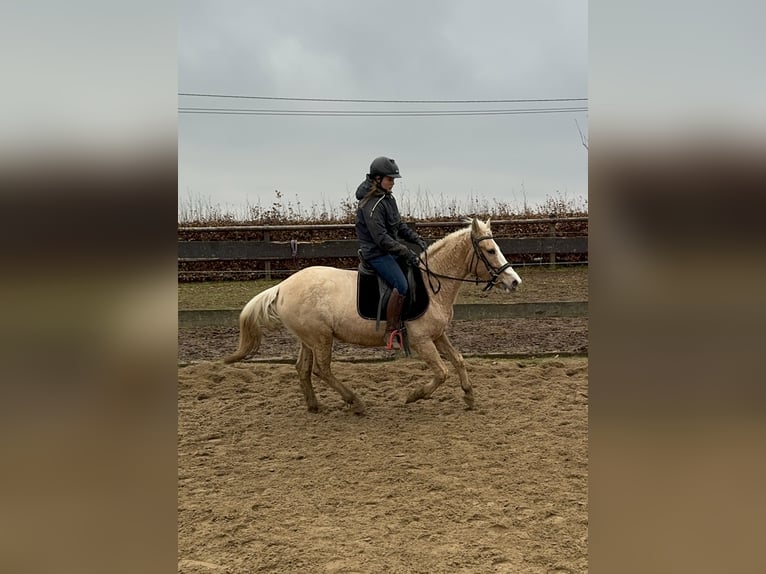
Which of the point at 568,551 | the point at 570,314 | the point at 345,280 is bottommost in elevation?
the point at 568,551

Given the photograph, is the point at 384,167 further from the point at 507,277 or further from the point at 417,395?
the point at 417,395

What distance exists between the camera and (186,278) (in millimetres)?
9234

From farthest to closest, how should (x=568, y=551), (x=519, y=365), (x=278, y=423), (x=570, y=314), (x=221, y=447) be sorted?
(x=570, y=314) < (x=519, y=365) < (x=278, y=423) < (x=221, y=447) < (x=568, y=551)

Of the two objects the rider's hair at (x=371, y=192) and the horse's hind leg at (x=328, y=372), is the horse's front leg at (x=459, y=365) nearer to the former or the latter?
the horse's hind leg at (x=328, y=372)

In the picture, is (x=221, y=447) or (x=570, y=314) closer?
(x=221, y=447)

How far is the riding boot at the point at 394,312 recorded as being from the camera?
174 inches

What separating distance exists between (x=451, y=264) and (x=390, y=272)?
57cm

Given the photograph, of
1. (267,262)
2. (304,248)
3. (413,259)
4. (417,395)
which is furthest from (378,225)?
(267,262)

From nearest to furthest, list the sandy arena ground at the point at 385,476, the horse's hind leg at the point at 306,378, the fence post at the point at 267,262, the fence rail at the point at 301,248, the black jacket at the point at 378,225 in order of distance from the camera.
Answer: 1. the sandy arena ground at the point at 385,476
2. the black jacket at the point at 378,225
3. the horse's hind leg at the point at 306,378
4. the fence rail at the point at 301,248
5. the fence post at the point at 267,262

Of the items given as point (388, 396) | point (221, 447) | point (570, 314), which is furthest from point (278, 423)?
point (570, 314)

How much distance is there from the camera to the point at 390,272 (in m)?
4.40

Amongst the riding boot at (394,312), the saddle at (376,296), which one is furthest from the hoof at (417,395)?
the saddle at (376,296)
